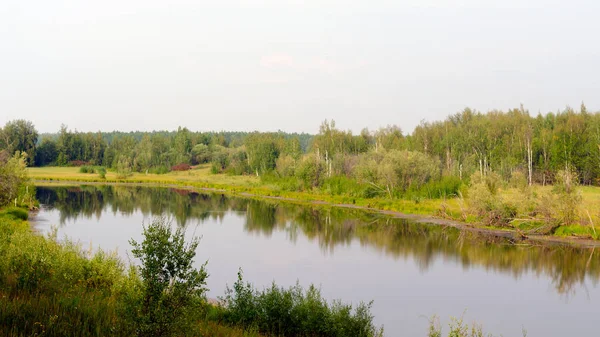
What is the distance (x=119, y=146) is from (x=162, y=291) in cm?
11676

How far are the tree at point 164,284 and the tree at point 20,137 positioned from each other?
10508 centimetres

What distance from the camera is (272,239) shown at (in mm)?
33031

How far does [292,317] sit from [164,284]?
5.73m

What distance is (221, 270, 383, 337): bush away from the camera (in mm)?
12484

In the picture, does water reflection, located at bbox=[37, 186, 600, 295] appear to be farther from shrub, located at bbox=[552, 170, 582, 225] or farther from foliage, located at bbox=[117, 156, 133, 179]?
foliage, located at bbox=[117, 156, 133, 179]

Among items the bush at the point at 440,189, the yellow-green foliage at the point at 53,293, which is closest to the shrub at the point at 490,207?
the bush at the point at 440,189

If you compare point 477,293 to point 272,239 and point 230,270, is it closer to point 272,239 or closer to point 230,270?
point 230,270

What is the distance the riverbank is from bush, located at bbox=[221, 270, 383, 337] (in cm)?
2089

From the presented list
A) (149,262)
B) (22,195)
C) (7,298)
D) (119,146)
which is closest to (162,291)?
(149,262)

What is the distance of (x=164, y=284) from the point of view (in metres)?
7.91

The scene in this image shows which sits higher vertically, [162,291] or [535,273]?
[162,291]

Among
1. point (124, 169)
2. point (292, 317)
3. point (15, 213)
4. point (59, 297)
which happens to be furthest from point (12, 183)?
point (124, 169)

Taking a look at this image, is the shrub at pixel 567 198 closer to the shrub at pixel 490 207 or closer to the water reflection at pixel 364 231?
the water reflection at pixel 364 231

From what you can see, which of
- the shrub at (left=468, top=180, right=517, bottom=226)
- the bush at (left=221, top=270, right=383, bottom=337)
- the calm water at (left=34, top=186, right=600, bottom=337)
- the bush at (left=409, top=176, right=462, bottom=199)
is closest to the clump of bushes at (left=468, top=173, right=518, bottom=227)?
the shrub at (left=468, top=180, right=517, bottom=226)
